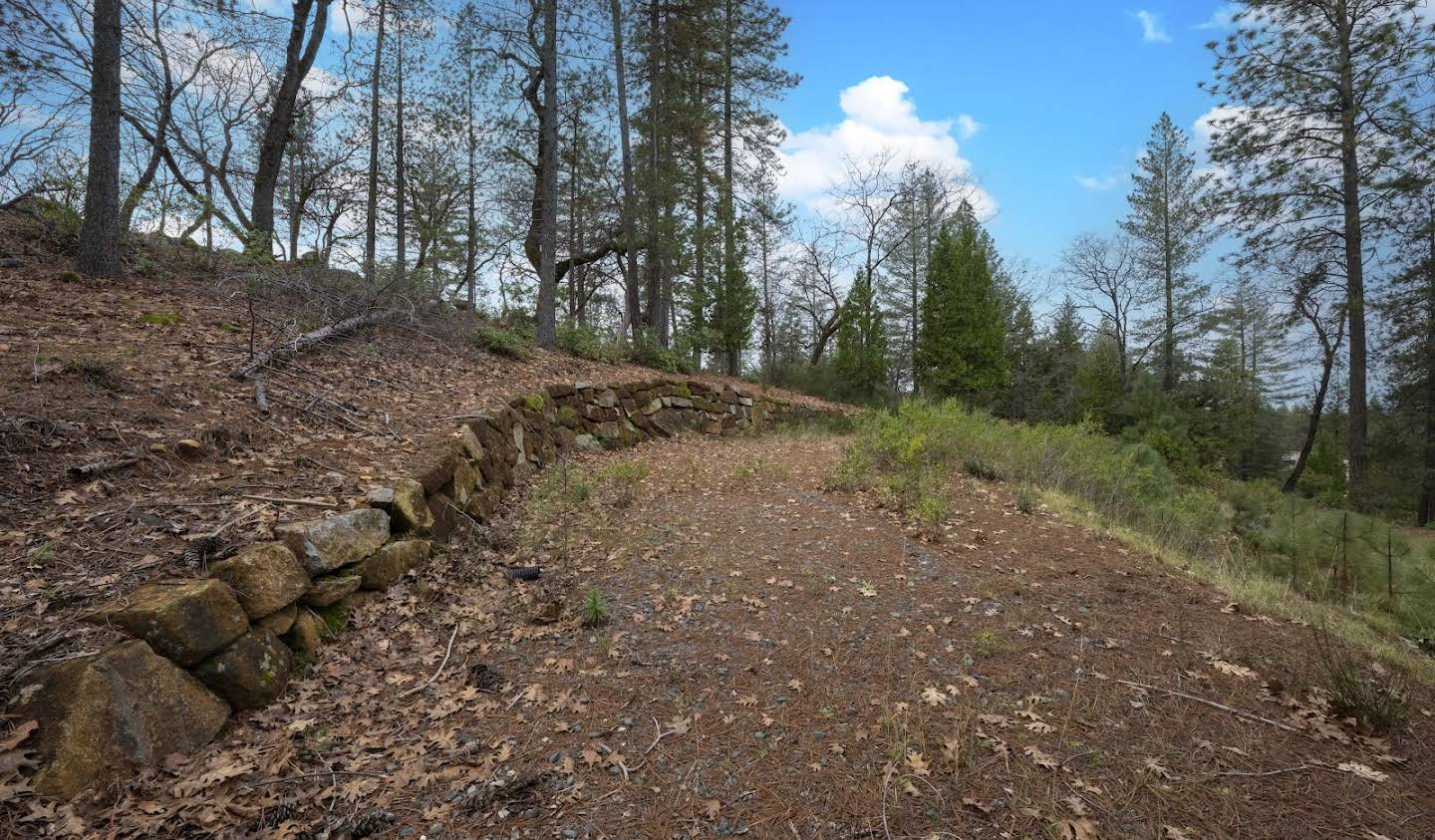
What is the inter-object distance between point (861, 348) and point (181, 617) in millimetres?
18290

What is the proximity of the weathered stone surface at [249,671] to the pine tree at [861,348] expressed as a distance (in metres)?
17.4

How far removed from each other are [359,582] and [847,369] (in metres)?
17.0

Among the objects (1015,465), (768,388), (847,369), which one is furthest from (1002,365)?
(1015,465)

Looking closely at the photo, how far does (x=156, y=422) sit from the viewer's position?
4035 millimetres

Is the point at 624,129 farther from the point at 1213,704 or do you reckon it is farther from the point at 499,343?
the point at 1213,704

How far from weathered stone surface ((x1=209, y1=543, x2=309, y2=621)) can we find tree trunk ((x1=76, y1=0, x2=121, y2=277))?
658 centimetres

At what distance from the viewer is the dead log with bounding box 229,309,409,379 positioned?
207 inches

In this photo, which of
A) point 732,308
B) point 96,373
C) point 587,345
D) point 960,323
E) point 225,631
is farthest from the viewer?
point 960,323

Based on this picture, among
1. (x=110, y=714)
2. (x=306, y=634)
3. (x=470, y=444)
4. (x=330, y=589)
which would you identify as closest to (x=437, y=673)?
(x=306, y=634)

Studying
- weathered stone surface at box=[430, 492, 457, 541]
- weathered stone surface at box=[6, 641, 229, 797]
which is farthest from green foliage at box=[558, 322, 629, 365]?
weathered stone surface at box=[6, 641, 229, 797]

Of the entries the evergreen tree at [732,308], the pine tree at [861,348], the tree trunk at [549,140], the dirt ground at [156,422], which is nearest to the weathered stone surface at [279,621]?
the dirt ground at [156,422]

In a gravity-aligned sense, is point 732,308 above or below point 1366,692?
above

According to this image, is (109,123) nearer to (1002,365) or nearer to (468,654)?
(468,654)

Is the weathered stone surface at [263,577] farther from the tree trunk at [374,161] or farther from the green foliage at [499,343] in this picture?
the tree trunk at [374,161]
